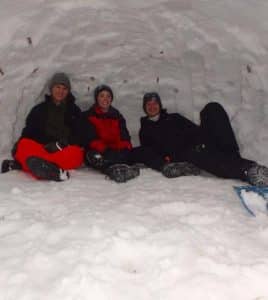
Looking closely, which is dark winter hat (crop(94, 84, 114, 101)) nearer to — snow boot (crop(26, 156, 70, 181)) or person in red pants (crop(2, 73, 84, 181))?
person in red pants (crop(2, 73, 84, 181))

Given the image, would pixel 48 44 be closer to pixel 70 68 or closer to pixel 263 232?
pixel 70 68

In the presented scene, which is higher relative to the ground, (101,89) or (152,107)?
(101,89)

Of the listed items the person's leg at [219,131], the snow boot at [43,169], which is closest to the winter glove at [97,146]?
the snow boot at [43,169]

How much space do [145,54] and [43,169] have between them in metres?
1.83

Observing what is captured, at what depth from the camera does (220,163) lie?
354cm

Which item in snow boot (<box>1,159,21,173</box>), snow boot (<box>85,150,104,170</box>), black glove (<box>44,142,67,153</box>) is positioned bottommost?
snow boot (<box>1,159,21,173</box>)

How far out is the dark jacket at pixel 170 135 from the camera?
404 centimetres

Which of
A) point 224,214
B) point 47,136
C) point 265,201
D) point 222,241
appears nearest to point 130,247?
point 222,241

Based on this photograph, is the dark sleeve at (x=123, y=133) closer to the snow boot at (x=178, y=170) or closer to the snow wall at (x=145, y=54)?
the snow wall at (x=145, y=54)

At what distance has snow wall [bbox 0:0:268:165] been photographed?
3.79 m

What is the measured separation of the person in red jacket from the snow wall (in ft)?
1.47

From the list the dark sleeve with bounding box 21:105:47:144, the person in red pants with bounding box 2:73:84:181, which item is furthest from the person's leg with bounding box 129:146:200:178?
the dark sleeve with bounding box 21:105:47:144

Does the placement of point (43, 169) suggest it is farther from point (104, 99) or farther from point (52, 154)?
point (104, 99)

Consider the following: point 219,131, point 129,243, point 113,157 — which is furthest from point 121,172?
point 129,243
